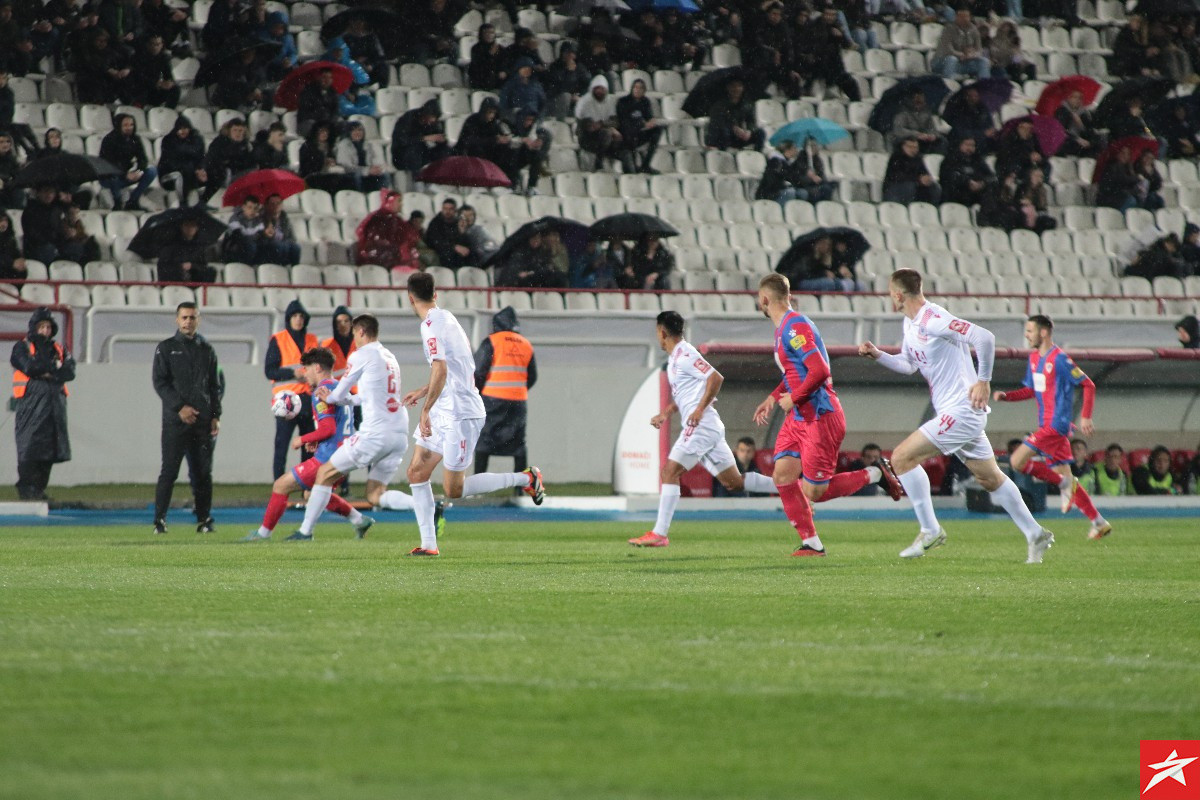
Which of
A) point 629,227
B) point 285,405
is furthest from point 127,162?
point 285,405

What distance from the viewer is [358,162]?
2448cm

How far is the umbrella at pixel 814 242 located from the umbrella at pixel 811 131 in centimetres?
303

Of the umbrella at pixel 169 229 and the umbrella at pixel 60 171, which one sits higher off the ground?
the umbrella at pixel 60 171

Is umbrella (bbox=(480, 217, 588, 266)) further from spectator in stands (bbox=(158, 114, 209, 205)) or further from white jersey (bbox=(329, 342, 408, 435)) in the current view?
white jersey (bbox=(329, 342, 408, 435))

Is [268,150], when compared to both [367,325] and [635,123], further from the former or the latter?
[367,325]

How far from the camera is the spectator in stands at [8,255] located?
20.8 meters

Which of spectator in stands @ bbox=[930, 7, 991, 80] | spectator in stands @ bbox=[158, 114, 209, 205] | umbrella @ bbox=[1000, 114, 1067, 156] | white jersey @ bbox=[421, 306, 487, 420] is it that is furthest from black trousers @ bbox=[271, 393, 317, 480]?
spectator in stands @ bbox=[930, 7, 991, 80]

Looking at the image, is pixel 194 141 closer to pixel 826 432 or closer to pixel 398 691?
pixel 826 432

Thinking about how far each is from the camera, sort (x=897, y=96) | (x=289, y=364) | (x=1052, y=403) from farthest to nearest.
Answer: (x=897, y=96) < (x=289, y=364) < (x=1052, y=403)

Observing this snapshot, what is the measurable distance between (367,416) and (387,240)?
34.0 feet

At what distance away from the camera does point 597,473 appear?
866 inches

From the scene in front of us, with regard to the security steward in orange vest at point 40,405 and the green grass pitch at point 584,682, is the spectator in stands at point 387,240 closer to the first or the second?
the security steward in orange vest at point 40,405

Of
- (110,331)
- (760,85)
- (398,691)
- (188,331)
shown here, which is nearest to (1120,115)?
(760,85)

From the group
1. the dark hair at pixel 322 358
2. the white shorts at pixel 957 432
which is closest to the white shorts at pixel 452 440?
the dark hair at pixel 322 358
